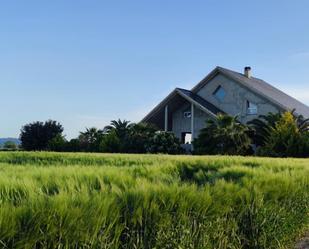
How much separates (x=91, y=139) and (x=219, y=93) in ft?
41.2

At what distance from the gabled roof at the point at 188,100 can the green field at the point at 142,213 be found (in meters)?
27.4

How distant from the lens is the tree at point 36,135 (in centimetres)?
4769

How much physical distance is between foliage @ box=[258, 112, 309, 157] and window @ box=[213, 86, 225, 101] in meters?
7.93

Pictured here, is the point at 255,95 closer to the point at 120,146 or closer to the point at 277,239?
the point at 120,146

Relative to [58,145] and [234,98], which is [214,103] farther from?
[58,145]

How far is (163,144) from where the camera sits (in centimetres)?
3052

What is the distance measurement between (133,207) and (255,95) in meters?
30.8

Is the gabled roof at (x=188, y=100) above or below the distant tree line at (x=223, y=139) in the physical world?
above

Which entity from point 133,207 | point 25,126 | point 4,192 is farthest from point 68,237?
point 25,126

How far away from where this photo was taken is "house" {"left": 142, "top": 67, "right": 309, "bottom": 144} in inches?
1288

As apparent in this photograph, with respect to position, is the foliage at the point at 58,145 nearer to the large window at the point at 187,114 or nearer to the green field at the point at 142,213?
the large window at the point at 187,114


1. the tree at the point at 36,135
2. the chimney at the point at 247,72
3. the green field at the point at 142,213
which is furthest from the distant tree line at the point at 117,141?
the green field at the point at 142,213

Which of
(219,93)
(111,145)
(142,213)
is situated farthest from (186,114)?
(142,213)

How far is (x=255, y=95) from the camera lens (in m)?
32.8
